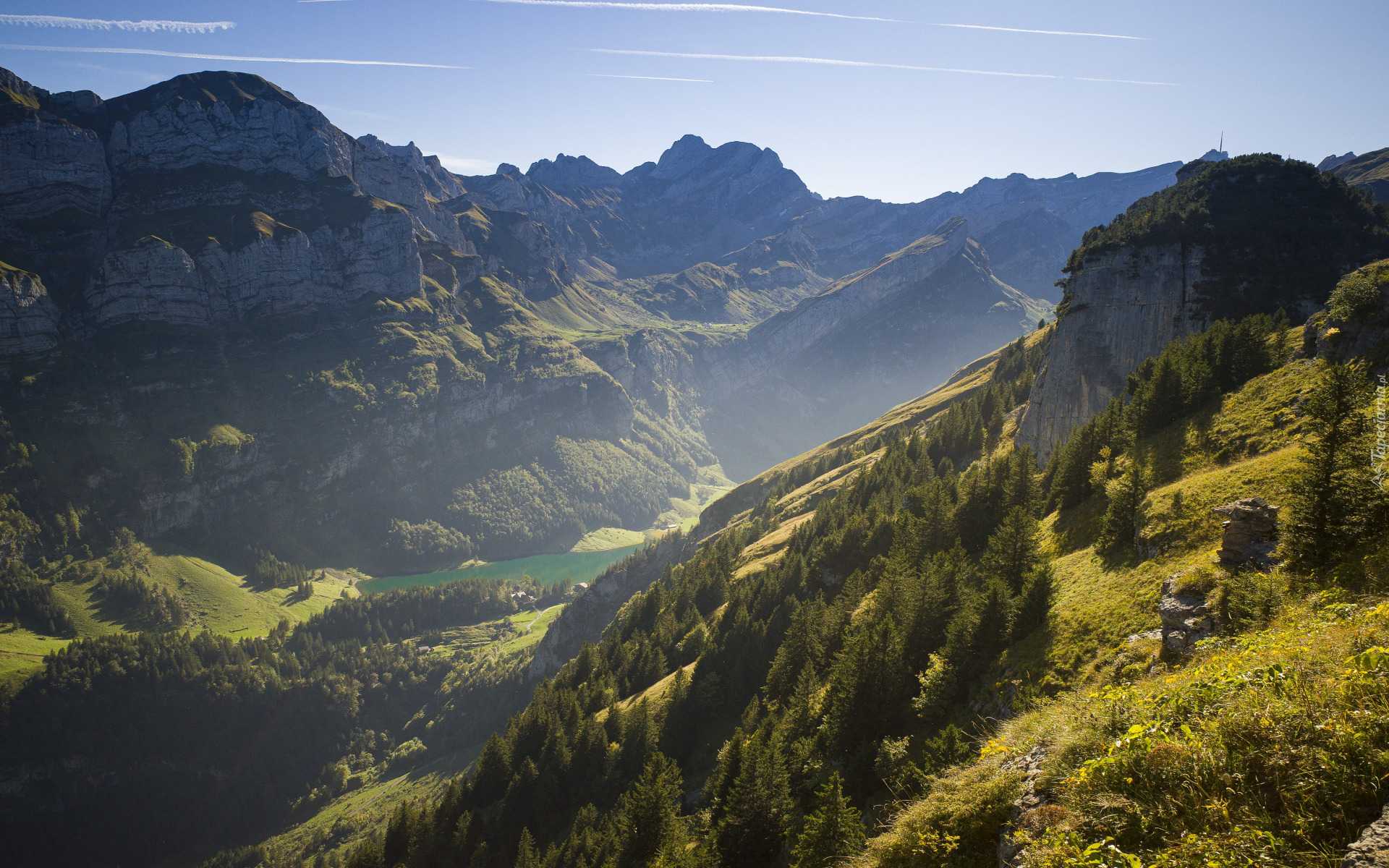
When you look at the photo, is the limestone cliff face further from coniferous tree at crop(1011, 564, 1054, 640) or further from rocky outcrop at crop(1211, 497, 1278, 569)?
rocky outcrop at crop(1211, 497, 1278, 569)

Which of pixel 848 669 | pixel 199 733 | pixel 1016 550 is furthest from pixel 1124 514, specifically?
pixel 199 733

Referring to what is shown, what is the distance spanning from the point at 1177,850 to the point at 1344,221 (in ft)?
301

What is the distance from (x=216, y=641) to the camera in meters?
187

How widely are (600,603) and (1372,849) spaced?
155 m

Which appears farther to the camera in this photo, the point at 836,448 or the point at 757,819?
the point at 836,448

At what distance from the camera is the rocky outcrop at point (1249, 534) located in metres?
18.8

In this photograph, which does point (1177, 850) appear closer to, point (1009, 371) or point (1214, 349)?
point (1214, 349)

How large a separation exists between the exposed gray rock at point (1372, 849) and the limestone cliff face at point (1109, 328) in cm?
6224

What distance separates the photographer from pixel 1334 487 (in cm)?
1595

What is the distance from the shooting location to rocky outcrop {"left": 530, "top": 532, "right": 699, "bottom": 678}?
145500 mm

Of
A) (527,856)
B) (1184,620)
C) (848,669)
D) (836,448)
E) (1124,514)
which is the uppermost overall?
(1184,620)

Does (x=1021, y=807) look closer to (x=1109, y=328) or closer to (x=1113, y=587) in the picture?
(x=1113, y=587)

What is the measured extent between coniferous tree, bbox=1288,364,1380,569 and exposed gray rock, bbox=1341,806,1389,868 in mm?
14732

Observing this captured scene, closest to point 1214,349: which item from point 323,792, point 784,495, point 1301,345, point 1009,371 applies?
point 1301,345
